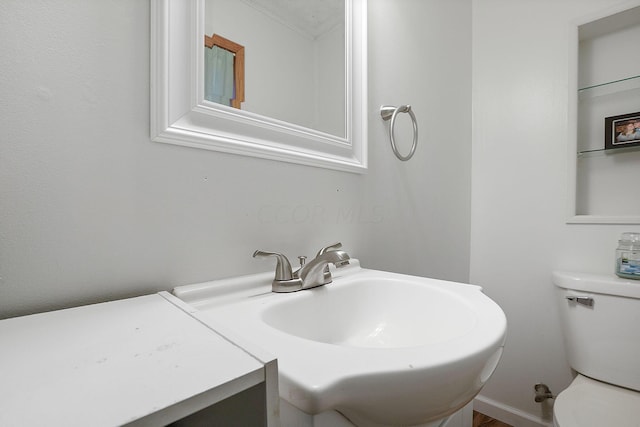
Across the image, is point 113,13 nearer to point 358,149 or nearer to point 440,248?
point 358,149

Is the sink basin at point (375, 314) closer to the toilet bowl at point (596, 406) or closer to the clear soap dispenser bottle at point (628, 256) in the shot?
the toilet bowl at point (596, 406)

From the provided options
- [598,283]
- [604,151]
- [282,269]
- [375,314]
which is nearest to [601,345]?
[598,283]

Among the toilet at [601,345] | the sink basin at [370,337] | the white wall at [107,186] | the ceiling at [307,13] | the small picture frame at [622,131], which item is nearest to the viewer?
the sink basin at [370,337]

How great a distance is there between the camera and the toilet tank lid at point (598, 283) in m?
0.92

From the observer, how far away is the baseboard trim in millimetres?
1206

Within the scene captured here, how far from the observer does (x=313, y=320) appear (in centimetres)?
62

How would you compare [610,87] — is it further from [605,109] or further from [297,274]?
[297,274]

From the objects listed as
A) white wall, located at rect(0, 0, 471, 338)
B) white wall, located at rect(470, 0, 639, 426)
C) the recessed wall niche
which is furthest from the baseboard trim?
white wall, located at rect(0, 0, 471, 338)

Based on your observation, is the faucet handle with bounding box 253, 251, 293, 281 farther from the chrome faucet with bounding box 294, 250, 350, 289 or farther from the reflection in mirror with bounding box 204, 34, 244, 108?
the reflection in mirror with bounding box 204, 34, 244, 108

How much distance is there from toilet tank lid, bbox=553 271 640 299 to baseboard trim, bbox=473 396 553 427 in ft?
2.01

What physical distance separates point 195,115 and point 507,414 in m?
1.69

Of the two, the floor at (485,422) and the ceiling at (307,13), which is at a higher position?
the ceiling at (307,13)

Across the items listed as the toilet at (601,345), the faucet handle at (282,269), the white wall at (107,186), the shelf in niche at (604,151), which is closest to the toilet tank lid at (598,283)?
the toilet at (601,345)

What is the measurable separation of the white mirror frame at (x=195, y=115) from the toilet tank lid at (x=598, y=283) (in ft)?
3.21
